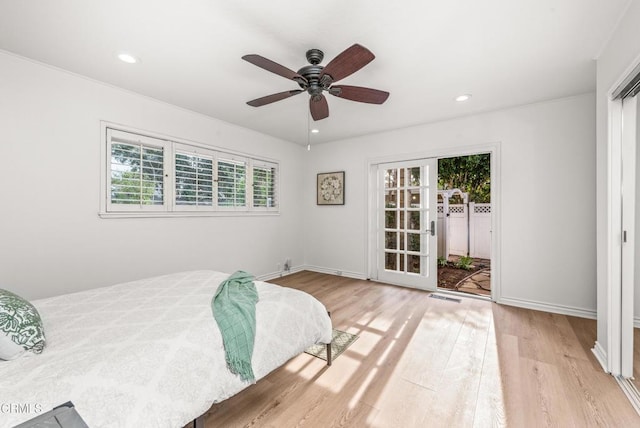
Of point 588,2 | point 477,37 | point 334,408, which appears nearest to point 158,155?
point 334,408

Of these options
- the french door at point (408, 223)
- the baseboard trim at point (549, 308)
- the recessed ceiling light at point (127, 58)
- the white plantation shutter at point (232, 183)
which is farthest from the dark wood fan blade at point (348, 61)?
the baseboard trim at point (549, 308)

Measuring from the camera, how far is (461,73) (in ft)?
8.09

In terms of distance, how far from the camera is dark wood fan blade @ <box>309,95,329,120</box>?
2.26 meters

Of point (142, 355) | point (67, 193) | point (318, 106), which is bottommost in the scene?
point (142, 355)

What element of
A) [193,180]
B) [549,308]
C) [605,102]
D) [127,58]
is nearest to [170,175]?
[193,180]

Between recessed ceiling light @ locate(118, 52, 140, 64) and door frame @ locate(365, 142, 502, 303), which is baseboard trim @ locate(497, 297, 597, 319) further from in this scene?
recessed ceiling light @ locate(118, 52, 140, 64)

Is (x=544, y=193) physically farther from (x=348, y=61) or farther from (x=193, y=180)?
(x=193, y=180)

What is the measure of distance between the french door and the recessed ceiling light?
11.2 feet

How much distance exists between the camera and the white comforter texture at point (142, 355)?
0.98 meters

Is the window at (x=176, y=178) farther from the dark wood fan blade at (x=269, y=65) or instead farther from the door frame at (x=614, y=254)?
the door frame at (x=614, y=254)

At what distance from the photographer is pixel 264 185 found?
4.51m

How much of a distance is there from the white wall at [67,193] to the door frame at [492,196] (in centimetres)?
263

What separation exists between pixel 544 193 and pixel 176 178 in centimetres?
447

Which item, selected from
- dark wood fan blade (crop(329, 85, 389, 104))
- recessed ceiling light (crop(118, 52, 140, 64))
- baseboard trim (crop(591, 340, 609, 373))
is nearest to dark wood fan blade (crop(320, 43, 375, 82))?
dark wood fan blade (crop(329, 85, 389, 104))
